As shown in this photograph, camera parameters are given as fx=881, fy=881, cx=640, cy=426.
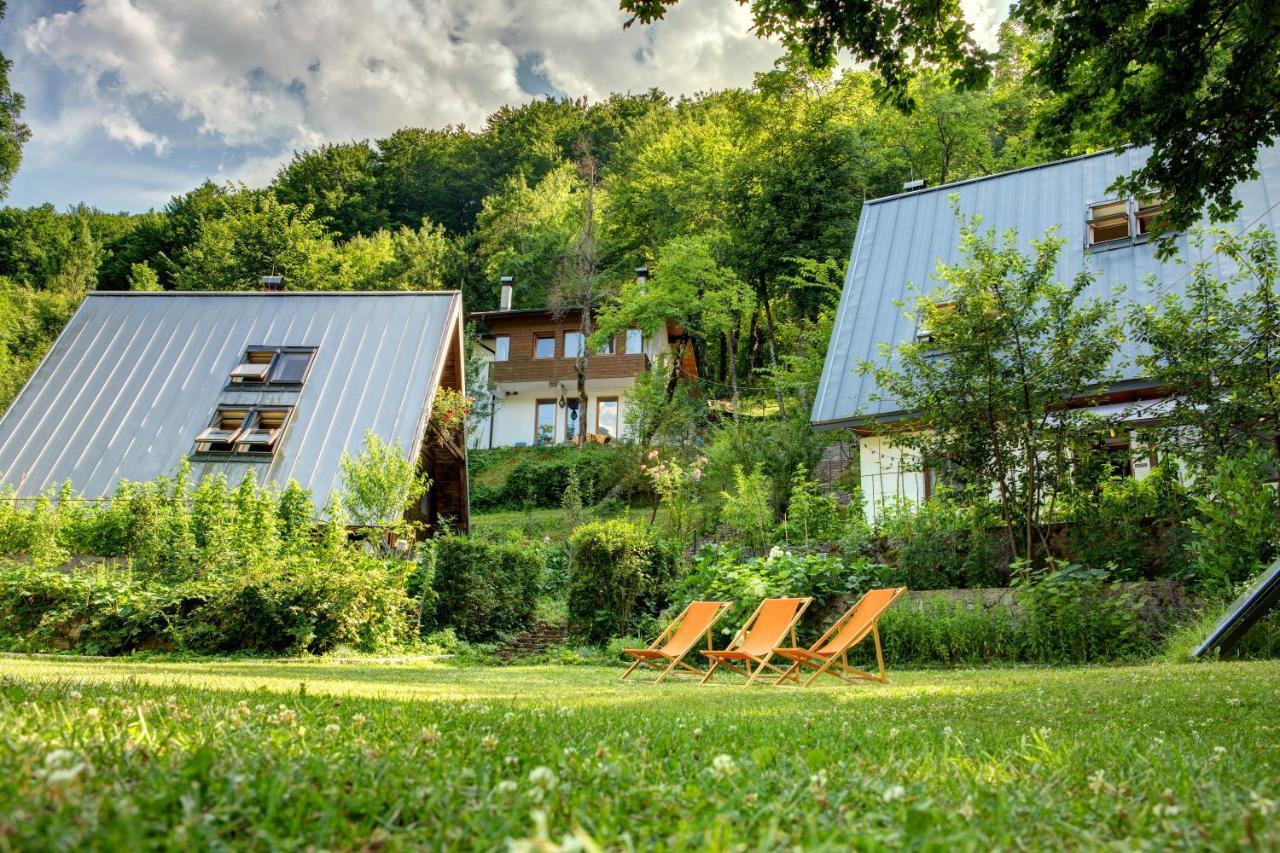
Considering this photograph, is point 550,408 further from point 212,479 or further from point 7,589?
point 7,589

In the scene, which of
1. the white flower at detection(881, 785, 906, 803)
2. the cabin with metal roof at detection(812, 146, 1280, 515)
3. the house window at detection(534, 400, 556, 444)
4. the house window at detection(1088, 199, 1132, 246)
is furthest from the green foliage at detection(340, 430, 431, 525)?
the house window at detection(534, 400, 556, 444)

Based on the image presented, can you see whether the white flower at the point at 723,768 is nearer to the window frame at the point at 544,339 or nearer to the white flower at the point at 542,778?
the white flower at the point at 542,778

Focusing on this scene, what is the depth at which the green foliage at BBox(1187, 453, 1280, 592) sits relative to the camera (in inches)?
332

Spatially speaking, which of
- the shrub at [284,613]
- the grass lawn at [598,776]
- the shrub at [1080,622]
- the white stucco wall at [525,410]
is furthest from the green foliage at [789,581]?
the white stucco wall at [525,410]

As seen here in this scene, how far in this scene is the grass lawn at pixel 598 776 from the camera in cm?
171

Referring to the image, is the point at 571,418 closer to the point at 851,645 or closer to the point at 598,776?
the point at 851,645

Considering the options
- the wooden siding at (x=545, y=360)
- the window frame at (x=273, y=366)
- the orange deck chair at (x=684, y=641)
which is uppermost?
the wooden siding at (x=545, y=360)

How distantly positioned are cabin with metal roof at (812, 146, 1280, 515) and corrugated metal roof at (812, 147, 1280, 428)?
2 cm

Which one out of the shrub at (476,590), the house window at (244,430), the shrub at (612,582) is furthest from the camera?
the house window at (244,430)

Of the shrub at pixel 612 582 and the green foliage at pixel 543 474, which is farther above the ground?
the green foliage at pixel 543 474

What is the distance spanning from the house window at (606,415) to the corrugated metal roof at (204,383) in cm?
1600

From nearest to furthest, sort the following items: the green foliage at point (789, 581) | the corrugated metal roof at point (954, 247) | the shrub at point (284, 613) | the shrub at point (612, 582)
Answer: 1. the shrub at point (284, 613)
2. the green foliage at point (789, 581)
3. the shrub at point (612, 582)
4. the corrugated metal roof at point (954, 247)

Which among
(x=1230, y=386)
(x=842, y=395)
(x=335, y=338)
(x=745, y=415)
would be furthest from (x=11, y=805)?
(x=745, y=415)

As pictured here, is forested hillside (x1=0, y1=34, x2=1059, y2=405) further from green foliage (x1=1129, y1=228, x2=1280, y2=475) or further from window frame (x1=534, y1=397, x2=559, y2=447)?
green foliage (x1=1129, y1=228, x2=1280, y2=475)
